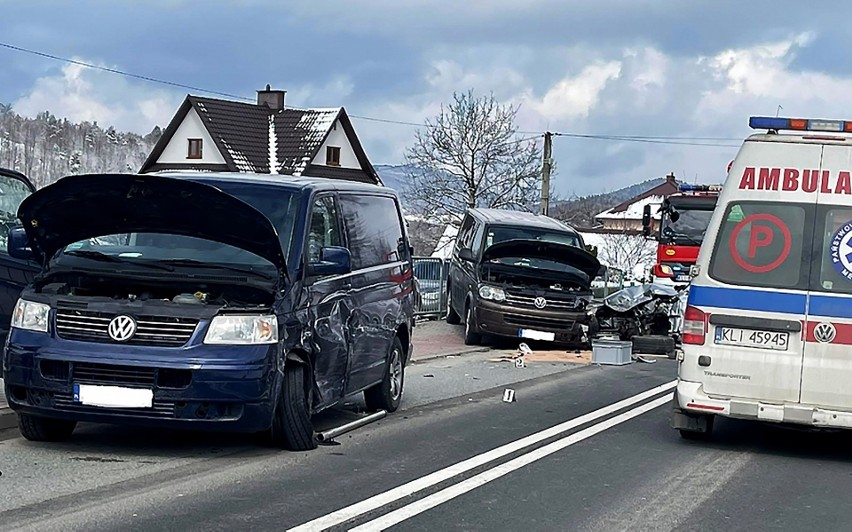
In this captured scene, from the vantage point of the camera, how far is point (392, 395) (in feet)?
35.8

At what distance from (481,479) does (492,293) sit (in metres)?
10.4

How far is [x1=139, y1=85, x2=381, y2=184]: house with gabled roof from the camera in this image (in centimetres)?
5134

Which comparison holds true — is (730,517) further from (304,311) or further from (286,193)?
(286,193)

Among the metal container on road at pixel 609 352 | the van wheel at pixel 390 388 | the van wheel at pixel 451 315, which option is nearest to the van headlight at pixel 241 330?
the van wheel at pixel 390 388

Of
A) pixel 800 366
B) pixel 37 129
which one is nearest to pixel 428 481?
pixel 800 366

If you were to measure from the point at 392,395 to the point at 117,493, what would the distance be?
14.0 ft

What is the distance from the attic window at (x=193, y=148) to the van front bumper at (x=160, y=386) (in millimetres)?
46576

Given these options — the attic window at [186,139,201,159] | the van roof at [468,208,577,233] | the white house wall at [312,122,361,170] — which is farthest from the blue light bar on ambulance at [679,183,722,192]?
the attic window at [186,139,201,159]

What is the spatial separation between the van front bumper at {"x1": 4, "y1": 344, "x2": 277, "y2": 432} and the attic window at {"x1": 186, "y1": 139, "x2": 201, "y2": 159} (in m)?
46.6

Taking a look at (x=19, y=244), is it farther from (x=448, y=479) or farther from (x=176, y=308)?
(x=448, y=479)

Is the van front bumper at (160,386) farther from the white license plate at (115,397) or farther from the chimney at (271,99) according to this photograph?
the chimney at (271,99)

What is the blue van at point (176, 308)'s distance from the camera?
769 cm

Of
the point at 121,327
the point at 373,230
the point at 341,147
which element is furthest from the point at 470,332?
the point at 341,147

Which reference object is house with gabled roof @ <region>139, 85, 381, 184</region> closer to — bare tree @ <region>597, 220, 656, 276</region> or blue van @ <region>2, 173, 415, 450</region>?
bare tree @ <region>597, 220, 656, 276</region>
